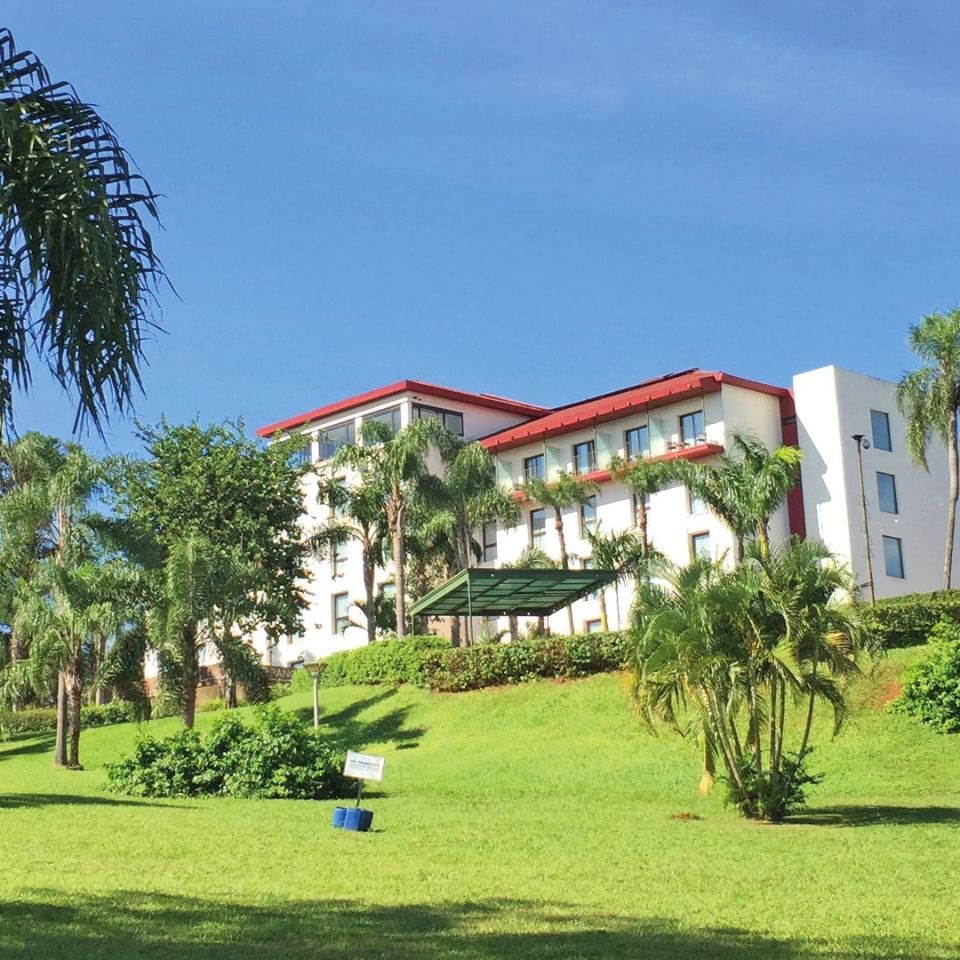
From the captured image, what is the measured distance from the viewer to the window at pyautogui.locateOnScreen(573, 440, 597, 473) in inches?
2478

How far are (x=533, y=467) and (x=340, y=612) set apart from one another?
12893mm

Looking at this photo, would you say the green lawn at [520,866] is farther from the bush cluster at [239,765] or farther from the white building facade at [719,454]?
the white building facade at [719,454]

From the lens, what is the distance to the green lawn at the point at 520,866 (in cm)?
1155

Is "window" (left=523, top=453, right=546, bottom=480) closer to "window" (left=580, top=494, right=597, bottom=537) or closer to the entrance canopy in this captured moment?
"window" (left=580, top=494, right=597, bottom=537)

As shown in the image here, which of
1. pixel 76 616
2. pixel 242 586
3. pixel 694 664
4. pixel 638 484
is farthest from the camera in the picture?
pixel 638 484

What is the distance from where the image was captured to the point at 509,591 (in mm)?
42188

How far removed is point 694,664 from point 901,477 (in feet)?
134

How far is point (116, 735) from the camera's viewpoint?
151 ft

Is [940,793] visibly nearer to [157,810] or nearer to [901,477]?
[157,810]

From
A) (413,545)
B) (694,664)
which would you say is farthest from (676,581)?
(413,545)

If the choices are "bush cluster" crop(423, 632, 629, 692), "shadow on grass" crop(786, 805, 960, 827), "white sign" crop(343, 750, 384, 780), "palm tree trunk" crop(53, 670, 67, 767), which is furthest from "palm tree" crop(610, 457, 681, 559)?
"white sign" crop(343, 750, 384, 780)

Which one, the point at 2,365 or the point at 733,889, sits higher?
the point at 2,365

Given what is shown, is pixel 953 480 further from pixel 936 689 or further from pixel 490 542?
pixel 490 542

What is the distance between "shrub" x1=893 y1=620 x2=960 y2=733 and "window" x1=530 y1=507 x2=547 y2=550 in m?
33.1
